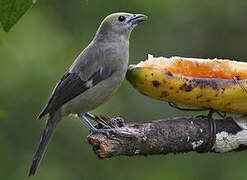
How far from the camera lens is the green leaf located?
79.3 inches

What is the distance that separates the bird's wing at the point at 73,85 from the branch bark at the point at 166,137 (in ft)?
1.22

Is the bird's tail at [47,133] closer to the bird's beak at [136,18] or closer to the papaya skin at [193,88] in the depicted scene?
the papaya skin at [193,88]

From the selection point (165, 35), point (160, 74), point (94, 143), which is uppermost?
point (160, 74)

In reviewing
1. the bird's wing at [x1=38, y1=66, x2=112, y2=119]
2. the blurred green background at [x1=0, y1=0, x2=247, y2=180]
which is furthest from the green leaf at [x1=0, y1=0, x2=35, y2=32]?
the blurred green background at [x1=0, y1=0, x2=247, y2=180]

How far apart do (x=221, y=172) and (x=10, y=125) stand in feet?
10.4

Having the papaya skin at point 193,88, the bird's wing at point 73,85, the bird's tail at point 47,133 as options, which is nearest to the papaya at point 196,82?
the papaya skin at point 193,88

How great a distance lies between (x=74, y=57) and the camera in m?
7.29

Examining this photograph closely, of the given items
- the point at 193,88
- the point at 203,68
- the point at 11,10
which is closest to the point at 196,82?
the point at 193,88

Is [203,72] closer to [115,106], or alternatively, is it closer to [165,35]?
[115,106]

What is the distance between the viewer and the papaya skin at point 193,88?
3826 mm

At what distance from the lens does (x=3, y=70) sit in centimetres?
670

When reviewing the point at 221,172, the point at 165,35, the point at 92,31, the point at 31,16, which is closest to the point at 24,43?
the point at 31,16

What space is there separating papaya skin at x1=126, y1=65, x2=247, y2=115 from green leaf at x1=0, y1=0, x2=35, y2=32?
1.95 meters

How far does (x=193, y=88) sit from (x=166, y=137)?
1.42 feet
